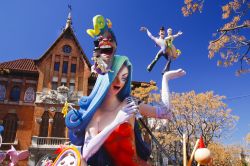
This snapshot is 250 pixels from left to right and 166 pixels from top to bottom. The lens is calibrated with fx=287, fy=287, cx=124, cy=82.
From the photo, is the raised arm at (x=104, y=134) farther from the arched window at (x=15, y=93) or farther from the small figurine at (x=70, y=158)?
the arched window at (x=15, y=93)

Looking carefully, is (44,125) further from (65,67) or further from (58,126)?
(65,67)

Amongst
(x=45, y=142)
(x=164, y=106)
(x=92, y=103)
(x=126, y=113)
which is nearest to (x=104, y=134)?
(x=126, y=113)

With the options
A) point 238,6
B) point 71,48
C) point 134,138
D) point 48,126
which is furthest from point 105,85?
point 71,48

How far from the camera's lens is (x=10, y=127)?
22938 mm

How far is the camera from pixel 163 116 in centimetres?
483

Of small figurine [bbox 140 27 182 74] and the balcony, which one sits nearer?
small figurine [bbox 140 27 182 74]

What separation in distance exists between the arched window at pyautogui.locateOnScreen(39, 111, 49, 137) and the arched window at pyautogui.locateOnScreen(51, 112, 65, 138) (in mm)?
549

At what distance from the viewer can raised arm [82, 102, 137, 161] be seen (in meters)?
4.04

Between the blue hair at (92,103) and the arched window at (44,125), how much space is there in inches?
735

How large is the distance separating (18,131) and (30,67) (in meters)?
5.80

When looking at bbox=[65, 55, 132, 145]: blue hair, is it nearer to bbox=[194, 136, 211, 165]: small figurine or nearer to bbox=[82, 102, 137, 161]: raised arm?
bbox=[82, 102, 137, 161]: raised arm

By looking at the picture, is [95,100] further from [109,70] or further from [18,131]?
[18,131]

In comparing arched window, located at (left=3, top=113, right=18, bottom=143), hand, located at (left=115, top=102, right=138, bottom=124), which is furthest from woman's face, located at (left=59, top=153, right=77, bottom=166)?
arched window, located at (left=3, top=113, right=18, bottom=143)

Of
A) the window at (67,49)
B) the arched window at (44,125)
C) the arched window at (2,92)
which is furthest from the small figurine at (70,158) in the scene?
the window at (67,49)
